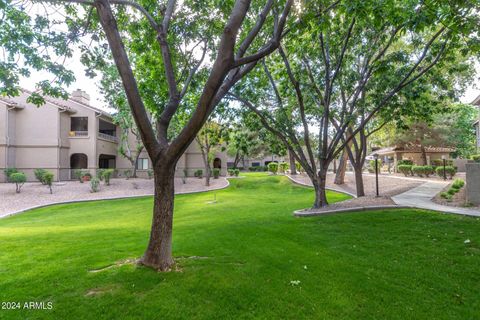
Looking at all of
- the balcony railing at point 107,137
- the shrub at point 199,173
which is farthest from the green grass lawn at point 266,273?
the shrub at point 199,173

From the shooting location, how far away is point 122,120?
998 inches

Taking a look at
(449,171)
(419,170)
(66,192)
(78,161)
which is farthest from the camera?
(78,161)

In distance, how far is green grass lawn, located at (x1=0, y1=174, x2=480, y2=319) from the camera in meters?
3.56

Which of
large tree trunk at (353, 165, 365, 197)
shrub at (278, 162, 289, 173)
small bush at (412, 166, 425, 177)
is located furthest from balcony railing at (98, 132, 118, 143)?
small bush at (412, 166, 425, 177)

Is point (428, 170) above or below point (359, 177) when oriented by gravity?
above

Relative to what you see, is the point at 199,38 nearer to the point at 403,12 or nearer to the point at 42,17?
the point at 42,17

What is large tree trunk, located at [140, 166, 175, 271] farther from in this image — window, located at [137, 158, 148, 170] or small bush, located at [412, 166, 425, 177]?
window, located at [137, 158, 148, 170]

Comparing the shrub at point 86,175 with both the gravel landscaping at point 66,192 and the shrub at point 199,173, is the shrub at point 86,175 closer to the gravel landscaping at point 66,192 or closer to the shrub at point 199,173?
the gravel landscaping at point 66,192

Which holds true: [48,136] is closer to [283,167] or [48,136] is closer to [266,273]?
[283,167]

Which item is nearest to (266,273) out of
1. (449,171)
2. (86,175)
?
(449,171)

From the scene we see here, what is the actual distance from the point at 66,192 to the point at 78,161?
9828 mm

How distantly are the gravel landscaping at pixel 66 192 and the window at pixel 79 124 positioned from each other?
299 inches

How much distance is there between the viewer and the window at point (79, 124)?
89.5 ft

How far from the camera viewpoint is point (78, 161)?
2811 cm
